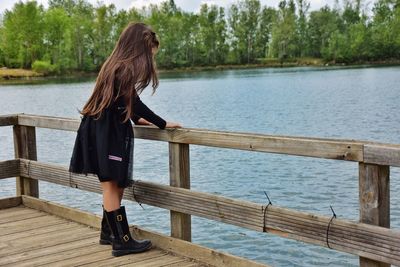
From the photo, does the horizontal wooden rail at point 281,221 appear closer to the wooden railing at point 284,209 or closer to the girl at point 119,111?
the wooden railing at point 284,209

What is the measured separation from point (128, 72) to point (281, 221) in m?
1.42

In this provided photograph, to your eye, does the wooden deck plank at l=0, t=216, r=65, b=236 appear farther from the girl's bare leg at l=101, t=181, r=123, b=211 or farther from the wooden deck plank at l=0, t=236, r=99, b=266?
the girl's bare leg at l=101, t=181, r=123, b=211

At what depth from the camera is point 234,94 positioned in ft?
163

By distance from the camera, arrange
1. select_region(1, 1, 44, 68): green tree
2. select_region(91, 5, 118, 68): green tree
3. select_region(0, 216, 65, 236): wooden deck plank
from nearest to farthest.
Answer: select_region(0, 216, 65, 236): wooden deck plank
select_region(1, 1, 44, 68): green tree
select_region(91, 5, 118, 68): green tree

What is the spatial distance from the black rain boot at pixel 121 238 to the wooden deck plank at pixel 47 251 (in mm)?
362

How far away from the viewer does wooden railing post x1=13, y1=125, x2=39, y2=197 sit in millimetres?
5789

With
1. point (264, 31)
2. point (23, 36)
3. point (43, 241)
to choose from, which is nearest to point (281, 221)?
point (43, 241)

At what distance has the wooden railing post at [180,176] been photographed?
13.9 ft

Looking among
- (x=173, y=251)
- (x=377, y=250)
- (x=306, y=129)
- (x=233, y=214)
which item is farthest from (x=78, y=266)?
(x=306, y=129)

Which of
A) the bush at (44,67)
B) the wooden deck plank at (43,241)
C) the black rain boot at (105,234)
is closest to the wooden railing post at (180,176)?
the black rain boot at (105,234)

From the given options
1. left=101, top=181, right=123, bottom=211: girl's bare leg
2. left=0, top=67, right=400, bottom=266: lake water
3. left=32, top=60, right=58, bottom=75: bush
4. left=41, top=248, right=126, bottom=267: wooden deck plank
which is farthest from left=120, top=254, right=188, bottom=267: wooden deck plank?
left=32, top=60, right=58, bottom=75: bush

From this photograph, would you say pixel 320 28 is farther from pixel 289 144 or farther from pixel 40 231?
pixel 289 144

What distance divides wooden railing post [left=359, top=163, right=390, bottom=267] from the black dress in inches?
59.5

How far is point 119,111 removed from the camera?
417 centimetres
